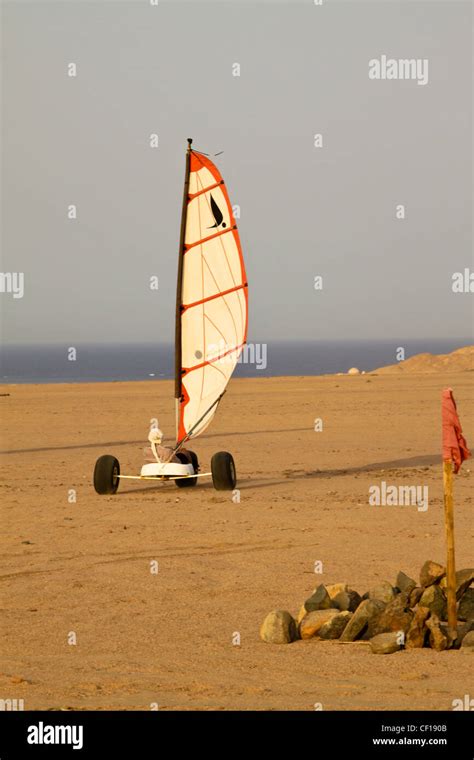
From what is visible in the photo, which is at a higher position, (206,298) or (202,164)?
(202,164)

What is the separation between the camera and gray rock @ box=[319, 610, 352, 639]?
9469mm

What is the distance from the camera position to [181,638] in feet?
31.6

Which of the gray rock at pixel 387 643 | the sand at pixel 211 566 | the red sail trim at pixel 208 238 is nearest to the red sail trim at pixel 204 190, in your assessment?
the red sail trim at pixel 208 238

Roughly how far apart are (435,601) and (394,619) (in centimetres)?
40

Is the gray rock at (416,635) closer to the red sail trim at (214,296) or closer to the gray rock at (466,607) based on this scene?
the gray rock at (466,607)

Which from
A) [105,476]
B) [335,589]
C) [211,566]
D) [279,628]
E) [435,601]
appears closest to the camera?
[279,628]

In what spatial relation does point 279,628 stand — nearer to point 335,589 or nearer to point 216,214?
point 335,589

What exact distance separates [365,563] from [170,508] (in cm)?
396

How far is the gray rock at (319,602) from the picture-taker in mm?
9859

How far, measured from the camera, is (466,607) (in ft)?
A: 32.1

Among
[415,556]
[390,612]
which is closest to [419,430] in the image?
[415,556]

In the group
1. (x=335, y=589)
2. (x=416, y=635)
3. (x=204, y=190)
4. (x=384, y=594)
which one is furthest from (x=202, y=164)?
(x=416, y=635)

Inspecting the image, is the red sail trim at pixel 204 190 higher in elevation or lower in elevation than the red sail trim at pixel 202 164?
lower
